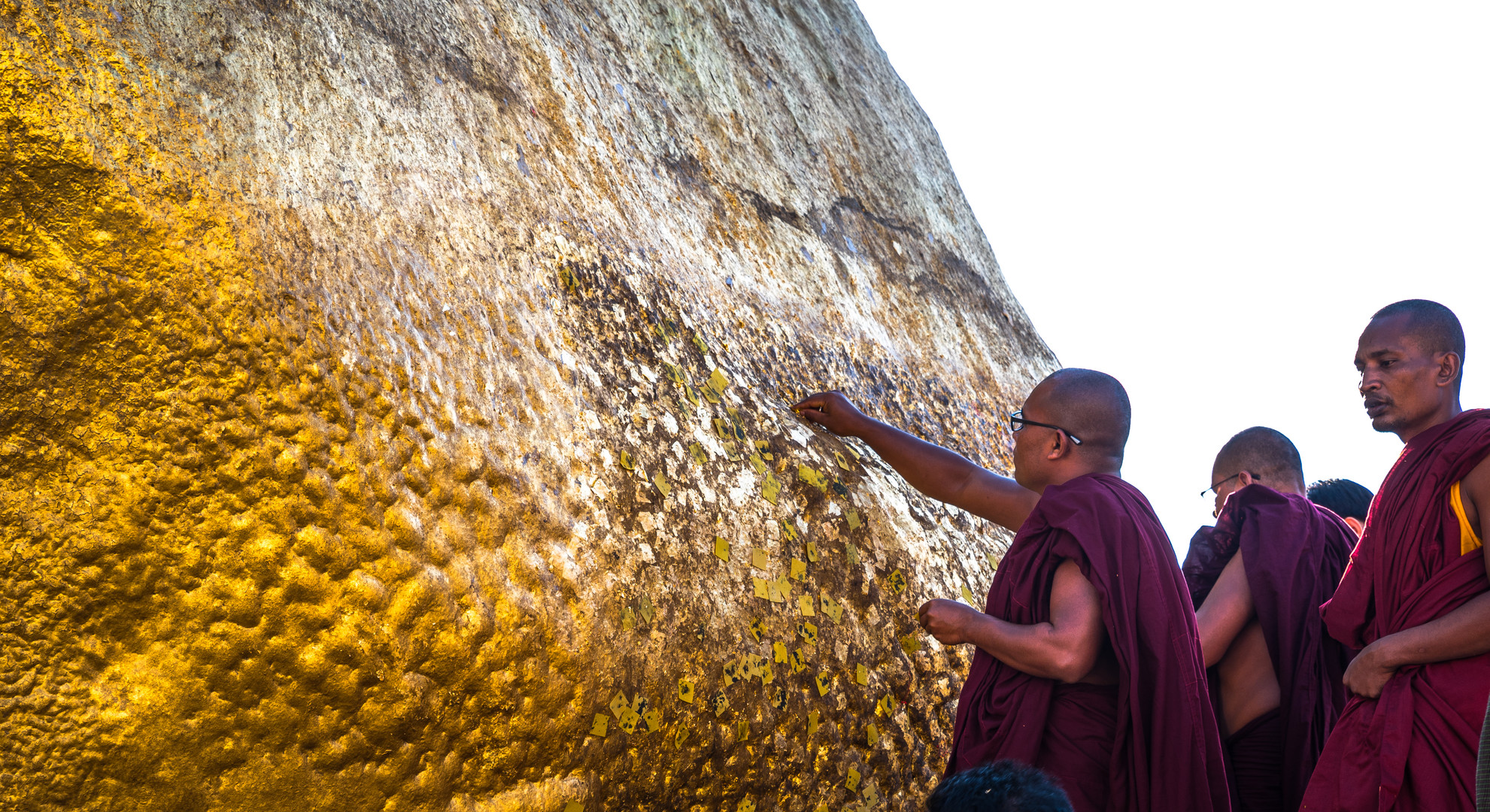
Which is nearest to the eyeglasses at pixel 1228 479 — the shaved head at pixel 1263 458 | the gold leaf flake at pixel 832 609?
the shaved head at pixel 1263 458

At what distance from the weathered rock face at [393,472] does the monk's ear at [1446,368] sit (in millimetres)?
1367

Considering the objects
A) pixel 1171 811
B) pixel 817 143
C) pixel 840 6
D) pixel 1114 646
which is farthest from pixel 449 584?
pixel 840 6

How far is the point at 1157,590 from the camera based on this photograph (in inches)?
81.8

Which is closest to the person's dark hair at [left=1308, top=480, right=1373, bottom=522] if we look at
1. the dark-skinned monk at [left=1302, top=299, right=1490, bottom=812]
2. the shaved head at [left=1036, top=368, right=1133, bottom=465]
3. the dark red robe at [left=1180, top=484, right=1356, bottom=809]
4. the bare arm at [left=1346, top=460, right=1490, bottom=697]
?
the dark red robe at [left=1180, top=484, right=1356, bottom=809]

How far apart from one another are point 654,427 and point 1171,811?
1446 mm

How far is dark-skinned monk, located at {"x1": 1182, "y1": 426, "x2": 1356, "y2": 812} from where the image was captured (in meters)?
2.57

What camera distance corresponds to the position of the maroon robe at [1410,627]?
78.0 inches

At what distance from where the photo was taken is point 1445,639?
2.00 metres

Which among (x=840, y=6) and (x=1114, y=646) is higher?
(x=840, y=6)

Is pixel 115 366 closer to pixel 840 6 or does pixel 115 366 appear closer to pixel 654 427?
pixel 654 427

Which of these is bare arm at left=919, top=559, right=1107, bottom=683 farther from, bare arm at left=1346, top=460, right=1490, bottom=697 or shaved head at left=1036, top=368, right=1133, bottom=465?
bare arm at left=1346, top=460, right=1490, bottom=697

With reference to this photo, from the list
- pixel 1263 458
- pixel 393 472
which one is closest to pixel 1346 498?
pixel 1263 458

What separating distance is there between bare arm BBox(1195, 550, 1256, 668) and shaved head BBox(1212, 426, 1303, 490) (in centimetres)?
50

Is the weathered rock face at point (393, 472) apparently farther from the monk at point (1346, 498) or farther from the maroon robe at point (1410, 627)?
the monk at point (1346, 498)
